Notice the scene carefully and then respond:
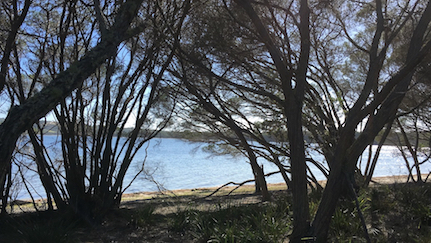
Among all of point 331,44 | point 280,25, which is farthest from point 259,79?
point 331,44

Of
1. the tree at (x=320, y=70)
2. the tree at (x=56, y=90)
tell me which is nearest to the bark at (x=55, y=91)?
the tree at (x=56, y=90)

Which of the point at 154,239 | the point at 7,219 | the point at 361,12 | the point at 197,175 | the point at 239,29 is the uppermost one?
the point at 361,12

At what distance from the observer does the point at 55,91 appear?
3092 millimetres

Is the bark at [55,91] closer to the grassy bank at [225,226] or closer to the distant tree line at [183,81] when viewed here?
the distant tree line at [183,81]

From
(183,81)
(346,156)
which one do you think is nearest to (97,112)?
(183,81)

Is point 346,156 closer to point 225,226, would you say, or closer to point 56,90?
point 225,226

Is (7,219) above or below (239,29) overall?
below

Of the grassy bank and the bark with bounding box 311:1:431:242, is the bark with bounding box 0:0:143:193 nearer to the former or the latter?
the grassy bank

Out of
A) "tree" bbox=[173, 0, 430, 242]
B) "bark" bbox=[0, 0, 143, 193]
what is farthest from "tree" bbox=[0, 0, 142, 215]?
"tree" bbox=[173, 0, 430, 242]

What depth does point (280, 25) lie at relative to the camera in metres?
7.45

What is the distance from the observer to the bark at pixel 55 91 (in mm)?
2828

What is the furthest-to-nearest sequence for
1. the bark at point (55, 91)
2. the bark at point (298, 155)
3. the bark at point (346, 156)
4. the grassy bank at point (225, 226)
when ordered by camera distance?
the grassy bank at point (225, 226) < the bark at point (298, 155) < the bark at point (346, 156) < the bark at point (55, 91)

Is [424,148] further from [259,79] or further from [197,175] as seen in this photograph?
[197,175]

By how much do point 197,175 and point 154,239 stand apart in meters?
16.4
